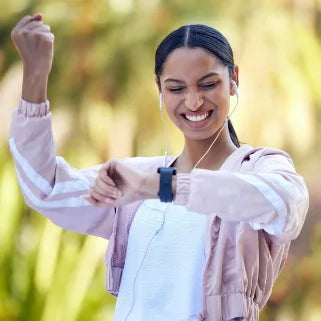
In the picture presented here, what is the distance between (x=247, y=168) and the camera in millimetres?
1977

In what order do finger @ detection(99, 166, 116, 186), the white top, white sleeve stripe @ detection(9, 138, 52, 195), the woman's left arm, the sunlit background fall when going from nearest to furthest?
1. the woman's left arm
2. finger @ detection(99, 166, 116, 186)
3. the white top
4. white sleeve stripe @ detection(9, 138, 52, 195)
5. the sunlit background

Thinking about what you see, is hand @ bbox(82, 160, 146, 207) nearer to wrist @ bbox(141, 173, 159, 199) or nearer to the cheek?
wrist @ bbox(141, 173, 159, 199)

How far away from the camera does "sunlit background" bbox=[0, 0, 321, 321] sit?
548cm

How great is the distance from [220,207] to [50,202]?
48 centimetres

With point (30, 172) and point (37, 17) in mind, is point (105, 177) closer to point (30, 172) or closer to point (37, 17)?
point (30, 172)

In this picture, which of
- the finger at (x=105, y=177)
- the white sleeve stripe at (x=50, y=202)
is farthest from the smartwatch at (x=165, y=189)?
the white sleeve stripe at (x=50, y=202)

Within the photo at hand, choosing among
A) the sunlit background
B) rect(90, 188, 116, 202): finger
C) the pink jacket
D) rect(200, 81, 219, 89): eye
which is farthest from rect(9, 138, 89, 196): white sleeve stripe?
the sunlit background

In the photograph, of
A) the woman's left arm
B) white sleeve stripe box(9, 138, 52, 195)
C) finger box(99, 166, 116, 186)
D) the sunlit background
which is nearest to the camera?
the woman's left arm

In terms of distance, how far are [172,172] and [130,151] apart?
3.74 m

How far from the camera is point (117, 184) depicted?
1.88 metres

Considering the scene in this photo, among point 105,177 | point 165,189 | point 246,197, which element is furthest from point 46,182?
point 246,197

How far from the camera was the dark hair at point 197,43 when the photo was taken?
205 centimetres

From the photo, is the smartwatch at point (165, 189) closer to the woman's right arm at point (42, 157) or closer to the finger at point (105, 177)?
the finger at point (105, 177)

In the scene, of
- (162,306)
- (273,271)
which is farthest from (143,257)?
(273,271)
